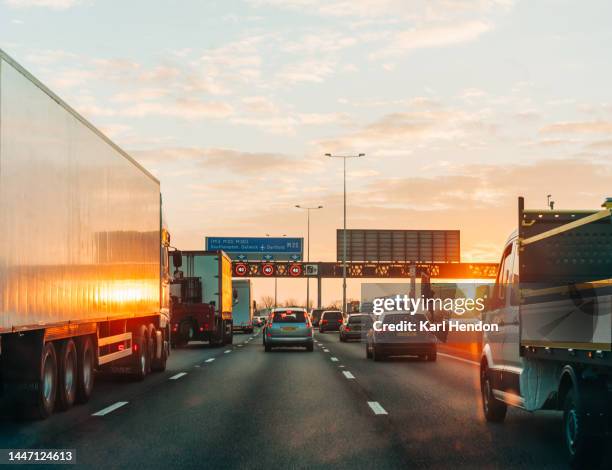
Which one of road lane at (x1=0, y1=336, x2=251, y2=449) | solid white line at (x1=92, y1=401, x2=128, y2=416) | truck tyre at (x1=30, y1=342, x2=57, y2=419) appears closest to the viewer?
road lane at (x1=0, y1=336, x2=251, y2=449)

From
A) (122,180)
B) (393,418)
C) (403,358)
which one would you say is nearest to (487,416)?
(393,418)

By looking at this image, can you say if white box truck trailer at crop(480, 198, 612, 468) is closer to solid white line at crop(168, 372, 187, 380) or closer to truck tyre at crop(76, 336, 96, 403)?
truck tyre at crop(76, 336, 96, 403)

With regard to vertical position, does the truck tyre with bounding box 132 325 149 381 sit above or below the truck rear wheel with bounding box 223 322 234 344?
above

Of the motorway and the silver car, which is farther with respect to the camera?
the silver car

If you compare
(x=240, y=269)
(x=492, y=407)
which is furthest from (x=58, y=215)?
(x=240, y=269)

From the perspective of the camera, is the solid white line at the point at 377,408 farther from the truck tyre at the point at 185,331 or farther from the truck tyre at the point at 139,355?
the truck tyre at the point at 185,331

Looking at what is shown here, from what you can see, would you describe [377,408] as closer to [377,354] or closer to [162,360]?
[162,360]

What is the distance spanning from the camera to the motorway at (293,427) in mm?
8867

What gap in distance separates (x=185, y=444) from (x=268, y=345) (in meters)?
24.3

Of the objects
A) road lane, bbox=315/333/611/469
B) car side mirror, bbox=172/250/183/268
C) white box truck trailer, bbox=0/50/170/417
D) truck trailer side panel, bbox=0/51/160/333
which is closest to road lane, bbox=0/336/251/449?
white box truck trailer, bbox=0/50/170/417

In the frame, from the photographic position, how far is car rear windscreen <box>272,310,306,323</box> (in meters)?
34.3

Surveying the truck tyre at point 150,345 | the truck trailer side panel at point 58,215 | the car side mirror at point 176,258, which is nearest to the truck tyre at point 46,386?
the truck trailer side panel at point 58,215

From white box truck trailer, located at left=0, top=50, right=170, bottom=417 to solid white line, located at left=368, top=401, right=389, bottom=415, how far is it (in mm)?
4209

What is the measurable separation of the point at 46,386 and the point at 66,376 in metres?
0.95
